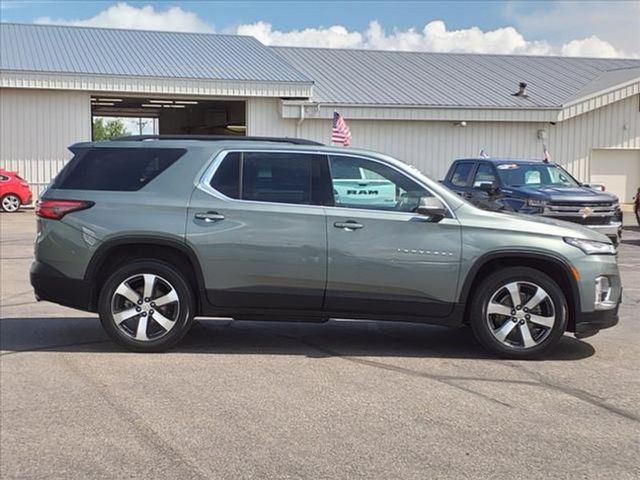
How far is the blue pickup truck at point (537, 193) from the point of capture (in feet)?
40.9

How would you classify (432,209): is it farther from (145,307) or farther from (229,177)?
(145,307)

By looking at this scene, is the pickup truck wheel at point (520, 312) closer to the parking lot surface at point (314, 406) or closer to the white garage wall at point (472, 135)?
the parking lot surface at point (314, 406)

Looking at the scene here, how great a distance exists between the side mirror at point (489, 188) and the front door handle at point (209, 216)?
321 inches

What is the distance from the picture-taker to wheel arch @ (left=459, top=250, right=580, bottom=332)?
248 inches

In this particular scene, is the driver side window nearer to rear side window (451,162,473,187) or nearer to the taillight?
the taillight

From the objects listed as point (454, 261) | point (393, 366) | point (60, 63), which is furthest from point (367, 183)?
point (60, 63)

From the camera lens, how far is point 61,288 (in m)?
6.55

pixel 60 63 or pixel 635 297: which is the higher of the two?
pixel 60 63

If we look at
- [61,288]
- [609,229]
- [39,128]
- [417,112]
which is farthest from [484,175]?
[39,128]

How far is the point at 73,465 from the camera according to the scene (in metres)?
4.16

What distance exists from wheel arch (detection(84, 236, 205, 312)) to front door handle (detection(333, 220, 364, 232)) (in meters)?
1.27

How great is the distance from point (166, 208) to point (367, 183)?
1.80 m

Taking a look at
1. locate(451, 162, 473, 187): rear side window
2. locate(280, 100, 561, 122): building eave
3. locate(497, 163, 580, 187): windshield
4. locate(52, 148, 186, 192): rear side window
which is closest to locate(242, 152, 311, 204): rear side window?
locate(52, 148, 186, 192): rear side window

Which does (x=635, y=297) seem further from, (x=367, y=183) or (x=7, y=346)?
(x=7, y=346)
